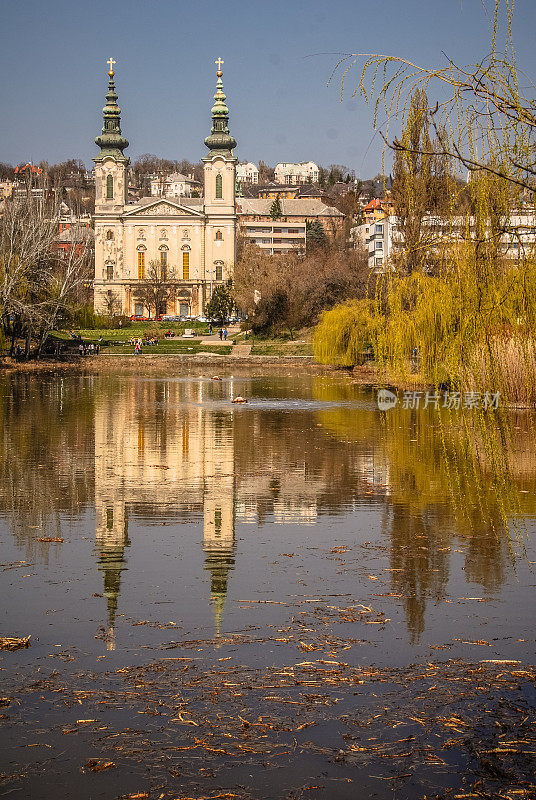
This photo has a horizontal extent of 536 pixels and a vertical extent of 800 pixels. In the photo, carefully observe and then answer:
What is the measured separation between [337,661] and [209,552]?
3782mm

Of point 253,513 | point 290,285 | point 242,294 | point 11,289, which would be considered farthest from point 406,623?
point 242,294

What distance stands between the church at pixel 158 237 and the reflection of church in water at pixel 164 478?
304ft

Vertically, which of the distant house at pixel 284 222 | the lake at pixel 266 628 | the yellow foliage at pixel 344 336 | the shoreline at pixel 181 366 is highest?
the distant house at pixel 284 222

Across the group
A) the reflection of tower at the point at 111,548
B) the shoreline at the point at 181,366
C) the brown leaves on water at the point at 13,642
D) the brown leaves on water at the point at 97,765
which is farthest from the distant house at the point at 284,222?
the brown leaves on water at the point at 97,765

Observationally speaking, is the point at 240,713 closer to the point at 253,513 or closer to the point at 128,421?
the point at 253,513

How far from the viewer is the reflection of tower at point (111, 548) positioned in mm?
9102

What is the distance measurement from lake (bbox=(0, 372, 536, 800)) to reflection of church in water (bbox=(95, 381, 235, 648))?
2.8 inches

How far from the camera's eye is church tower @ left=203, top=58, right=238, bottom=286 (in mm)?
118312

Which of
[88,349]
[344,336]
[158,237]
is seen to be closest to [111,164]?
[158,237]

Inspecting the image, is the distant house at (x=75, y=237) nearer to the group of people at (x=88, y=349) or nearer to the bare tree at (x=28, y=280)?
the group of people at (x=88, y=349)

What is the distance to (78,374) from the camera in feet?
170

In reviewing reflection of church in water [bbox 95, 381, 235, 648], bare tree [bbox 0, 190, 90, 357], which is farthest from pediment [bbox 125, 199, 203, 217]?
reflection of church in water [bbox 95, 381, 235, 648]

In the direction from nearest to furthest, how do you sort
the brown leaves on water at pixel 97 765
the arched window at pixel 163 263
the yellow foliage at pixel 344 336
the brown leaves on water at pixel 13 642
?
the brown leaves on water at pixel 97 765 → the brown leaves on water at pixel 13 642 → the yellow foliage at pixel 344 336 → the arched window at pixel 163 263

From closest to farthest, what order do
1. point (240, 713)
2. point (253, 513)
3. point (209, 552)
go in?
point (240, 713) < point (209, 552) < point (253, 513)
